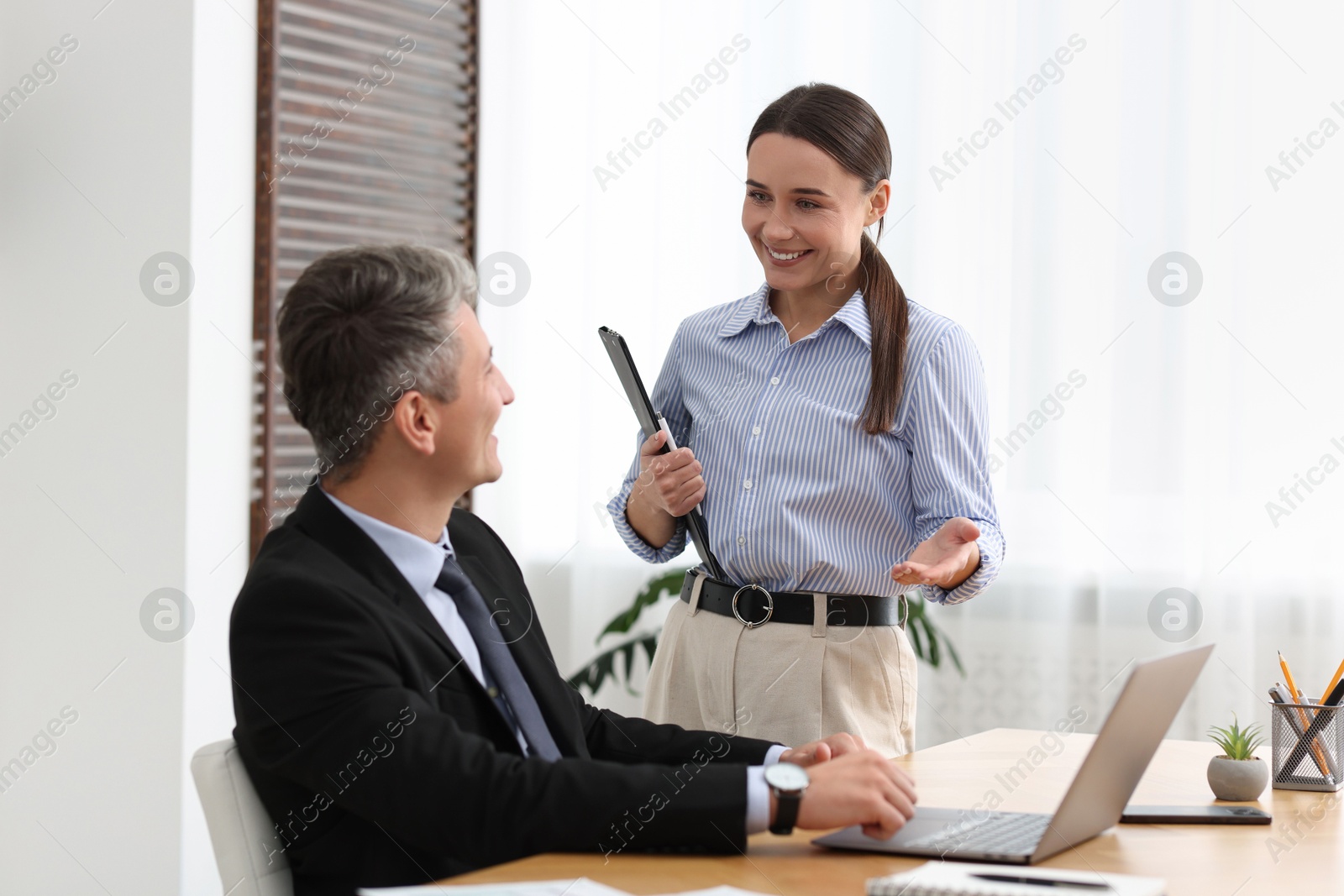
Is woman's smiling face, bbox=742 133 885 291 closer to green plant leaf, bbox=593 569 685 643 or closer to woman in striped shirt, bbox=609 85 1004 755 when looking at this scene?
woman in striped shirt, bbox=609 85 1004 755

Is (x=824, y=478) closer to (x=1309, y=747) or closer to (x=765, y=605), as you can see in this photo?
(x=765, y=605)

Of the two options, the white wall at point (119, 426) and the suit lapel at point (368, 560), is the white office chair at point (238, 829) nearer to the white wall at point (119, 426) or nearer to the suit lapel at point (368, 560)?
the suit lapel at point (368, 560)

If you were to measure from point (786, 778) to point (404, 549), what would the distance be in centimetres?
49

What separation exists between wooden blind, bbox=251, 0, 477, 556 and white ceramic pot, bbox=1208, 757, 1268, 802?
2.20 metres

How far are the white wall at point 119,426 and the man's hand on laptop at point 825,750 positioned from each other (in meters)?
2.01

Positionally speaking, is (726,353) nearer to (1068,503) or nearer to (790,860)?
(790,860)

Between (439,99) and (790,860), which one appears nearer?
(790,860)

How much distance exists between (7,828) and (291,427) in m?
1.23

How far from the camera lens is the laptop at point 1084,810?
1180 mm

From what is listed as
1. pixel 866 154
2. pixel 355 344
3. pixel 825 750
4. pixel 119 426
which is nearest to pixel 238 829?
pixel 355 344

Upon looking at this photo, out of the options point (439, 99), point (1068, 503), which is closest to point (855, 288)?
point (1068, 503)

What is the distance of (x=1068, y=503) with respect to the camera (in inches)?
125

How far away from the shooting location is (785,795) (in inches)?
47.5

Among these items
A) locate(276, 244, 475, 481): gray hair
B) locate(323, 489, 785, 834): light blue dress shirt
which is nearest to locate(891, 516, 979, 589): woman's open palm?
locate(323, 489, 785, 834): light blue dress shirt
